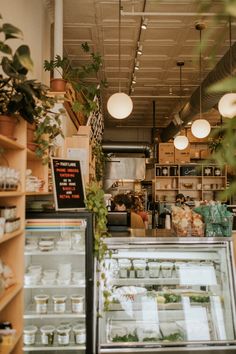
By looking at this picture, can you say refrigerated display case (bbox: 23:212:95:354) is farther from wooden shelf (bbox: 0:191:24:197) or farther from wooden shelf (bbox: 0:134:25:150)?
wooden shelf (bbox: 0:134:25:150)

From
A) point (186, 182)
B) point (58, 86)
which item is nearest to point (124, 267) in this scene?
point (58, 86)

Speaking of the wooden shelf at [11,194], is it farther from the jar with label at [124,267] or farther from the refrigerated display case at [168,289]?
the jar with label at [124,267]

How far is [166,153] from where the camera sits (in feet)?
40.1

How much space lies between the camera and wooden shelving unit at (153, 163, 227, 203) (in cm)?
1211

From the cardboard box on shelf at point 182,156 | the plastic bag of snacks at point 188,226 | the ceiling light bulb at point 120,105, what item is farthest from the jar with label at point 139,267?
the cardboard box on shelf at point 182,156

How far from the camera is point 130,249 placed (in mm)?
3553

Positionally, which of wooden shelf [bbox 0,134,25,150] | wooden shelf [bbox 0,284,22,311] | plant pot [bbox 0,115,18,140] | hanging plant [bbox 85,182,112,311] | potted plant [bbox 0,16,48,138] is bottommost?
wooden shelf [bbox 0,284,22,311]

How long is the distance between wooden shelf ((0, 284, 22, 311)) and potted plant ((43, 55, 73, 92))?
89.1 inches

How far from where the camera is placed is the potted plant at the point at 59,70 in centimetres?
416

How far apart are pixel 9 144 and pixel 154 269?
2009 mm

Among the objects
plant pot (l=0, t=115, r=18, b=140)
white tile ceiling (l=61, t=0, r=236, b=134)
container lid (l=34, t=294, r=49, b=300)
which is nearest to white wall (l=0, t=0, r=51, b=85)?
white tile ceiling (l=61, t=0, r=236, b=134)

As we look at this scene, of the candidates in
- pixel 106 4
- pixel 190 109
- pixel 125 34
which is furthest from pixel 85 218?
pixel 190 109

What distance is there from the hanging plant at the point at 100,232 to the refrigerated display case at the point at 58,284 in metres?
0.09

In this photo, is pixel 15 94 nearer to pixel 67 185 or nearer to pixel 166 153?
pixel 67 185
